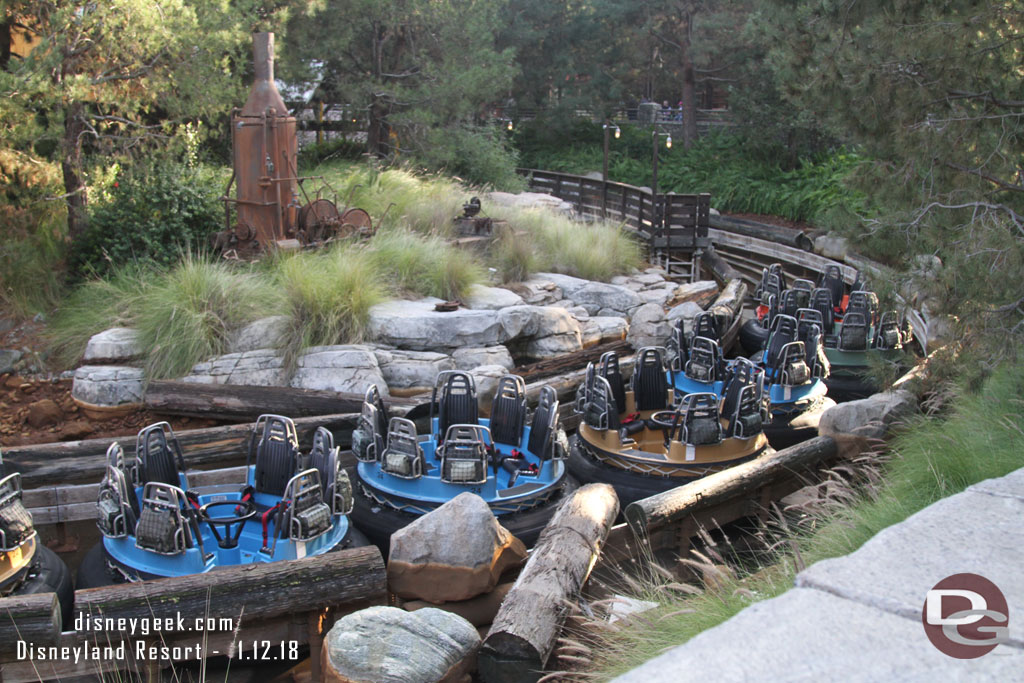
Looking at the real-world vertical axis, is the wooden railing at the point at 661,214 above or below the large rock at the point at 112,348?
above

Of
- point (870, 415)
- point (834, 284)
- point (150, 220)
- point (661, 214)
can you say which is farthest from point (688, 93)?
point (870, 415)

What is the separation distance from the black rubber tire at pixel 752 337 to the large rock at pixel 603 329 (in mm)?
2230

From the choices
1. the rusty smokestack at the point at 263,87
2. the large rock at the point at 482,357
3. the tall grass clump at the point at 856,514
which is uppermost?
the rusty smokestack at the point at 263,87

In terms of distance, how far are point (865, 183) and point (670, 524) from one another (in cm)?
426

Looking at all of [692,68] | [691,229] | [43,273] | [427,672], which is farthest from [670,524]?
[692,68]

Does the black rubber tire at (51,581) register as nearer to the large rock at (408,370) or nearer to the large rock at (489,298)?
the large rock at (408,370)

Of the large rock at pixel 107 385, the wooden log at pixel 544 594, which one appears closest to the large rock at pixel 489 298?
the large rock at pixel 107 385

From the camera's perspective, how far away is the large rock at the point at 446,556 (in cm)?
618

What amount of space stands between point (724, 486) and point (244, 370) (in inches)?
238

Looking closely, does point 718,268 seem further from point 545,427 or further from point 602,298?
point 545,427

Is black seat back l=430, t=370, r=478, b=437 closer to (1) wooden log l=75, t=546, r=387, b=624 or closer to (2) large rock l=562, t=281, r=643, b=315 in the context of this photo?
(1) wooden log l=75, t=546, r=387, b=624

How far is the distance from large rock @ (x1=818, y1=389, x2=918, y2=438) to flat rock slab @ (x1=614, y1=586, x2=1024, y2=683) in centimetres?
658

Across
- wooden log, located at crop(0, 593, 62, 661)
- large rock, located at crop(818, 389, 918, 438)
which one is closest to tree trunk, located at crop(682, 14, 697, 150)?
large rock, located at crop(818, 389, 918, 438)

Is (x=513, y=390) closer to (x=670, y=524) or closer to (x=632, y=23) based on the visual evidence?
(x=670, y=524)
